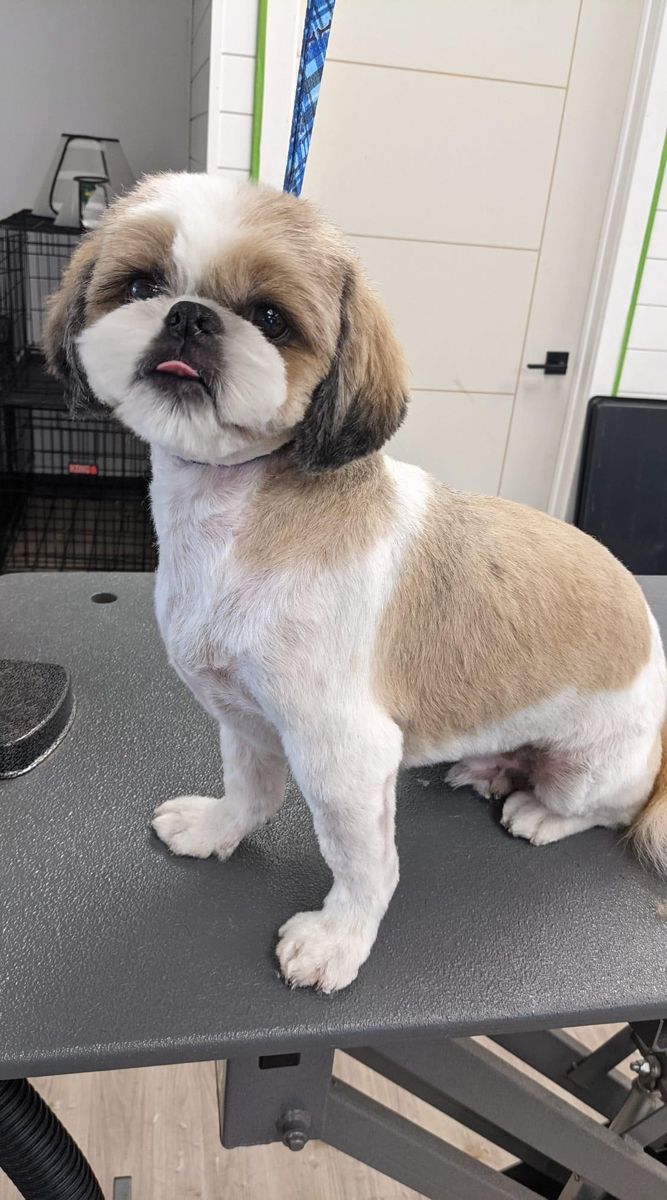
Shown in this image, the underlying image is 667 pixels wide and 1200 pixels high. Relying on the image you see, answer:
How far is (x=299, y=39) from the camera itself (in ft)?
6.76

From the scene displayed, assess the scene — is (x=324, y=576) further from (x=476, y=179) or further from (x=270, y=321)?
(x=476, y=179)

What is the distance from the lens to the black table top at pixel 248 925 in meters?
0.70

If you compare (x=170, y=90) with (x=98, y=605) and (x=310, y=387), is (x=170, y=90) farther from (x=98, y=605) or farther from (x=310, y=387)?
(x=310, y=387)

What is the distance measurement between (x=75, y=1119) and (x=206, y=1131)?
212 millimetres

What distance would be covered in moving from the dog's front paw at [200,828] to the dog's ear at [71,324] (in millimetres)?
407


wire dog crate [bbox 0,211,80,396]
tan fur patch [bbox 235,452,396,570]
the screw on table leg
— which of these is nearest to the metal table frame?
the screw on table leg

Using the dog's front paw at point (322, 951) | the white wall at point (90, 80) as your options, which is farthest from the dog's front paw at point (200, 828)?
the white wall at point (90, 80)

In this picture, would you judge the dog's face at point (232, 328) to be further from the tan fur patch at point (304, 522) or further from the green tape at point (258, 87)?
the green tape at point (258, 87)

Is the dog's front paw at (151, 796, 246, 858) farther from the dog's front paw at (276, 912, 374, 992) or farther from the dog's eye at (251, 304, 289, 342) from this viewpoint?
the dog's eye at (251, 304, 289, 342)

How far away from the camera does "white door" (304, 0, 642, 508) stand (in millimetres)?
2252

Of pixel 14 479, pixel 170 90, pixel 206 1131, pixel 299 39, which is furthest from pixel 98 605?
pixel 170 90

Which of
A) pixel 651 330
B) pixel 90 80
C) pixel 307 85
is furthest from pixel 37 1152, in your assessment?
pixel 90 80

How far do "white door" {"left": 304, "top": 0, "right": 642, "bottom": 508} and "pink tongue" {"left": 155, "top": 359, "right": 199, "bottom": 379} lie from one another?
1.94 meters

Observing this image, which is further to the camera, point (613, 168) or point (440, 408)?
point (440, 408)
